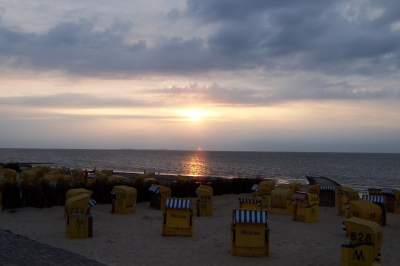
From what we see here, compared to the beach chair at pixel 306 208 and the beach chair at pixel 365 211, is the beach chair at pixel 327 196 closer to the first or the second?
the beach chair at pixel 306 208

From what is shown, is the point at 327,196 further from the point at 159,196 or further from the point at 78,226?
the point at 78,226

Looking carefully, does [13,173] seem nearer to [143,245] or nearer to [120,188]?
[120,188]

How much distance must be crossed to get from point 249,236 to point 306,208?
522 centimetres

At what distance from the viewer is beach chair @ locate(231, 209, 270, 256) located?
29.2 feet

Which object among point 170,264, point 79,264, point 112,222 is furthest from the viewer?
point 112,222

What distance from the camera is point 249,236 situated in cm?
896

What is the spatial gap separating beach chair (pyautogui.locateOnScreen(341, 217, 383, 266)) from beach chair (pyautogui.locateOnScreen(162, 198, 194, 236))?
4335 mm

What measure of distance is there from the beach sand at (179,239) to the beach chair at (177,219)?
22cm

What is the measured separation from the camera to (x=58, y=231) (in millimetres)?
10938

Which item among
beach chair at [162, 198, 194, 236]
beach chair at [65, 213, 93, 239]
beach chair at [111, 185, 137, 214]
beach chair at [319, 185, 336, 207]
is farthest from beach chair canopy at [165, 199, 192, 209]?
beach chair at [319, 185, 336, 207]

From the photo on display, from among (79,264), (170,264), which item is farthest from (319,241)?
(79,264)

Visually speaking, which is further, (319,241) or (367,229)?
(319,241)

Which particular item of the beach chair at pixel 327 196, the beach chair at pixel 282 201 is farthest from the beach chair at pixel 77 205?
the beach chair at pixel 327 196

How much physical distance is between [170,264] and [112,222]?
16.7 feet
